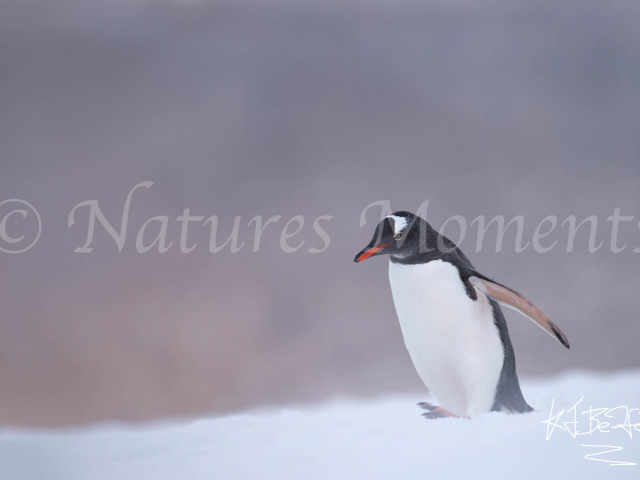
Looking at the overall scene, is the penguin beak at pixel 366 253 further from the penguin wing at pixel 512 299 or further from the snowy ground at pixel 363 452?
the snowy ground at pixel 363 452

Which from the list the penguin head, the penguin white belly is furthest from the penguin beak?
the penguin white belly

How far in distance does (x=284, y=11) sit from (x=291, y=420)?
1.57 metres

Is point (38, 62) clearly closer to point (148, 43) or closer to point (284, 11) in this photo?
point (148, 43)

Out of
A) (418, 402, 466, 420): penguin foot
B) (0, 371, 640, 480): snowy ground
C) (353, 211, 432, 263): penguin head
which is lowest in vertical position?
(0, 371, 640, 480): snowy ground

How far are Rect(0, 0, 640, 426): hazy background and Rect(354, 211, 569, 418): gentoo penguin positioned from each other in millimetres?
634

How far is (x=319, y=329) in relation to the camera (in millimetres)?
1909

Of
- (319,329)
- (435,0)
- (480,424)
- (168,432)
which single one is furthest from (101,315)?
(435,0)
